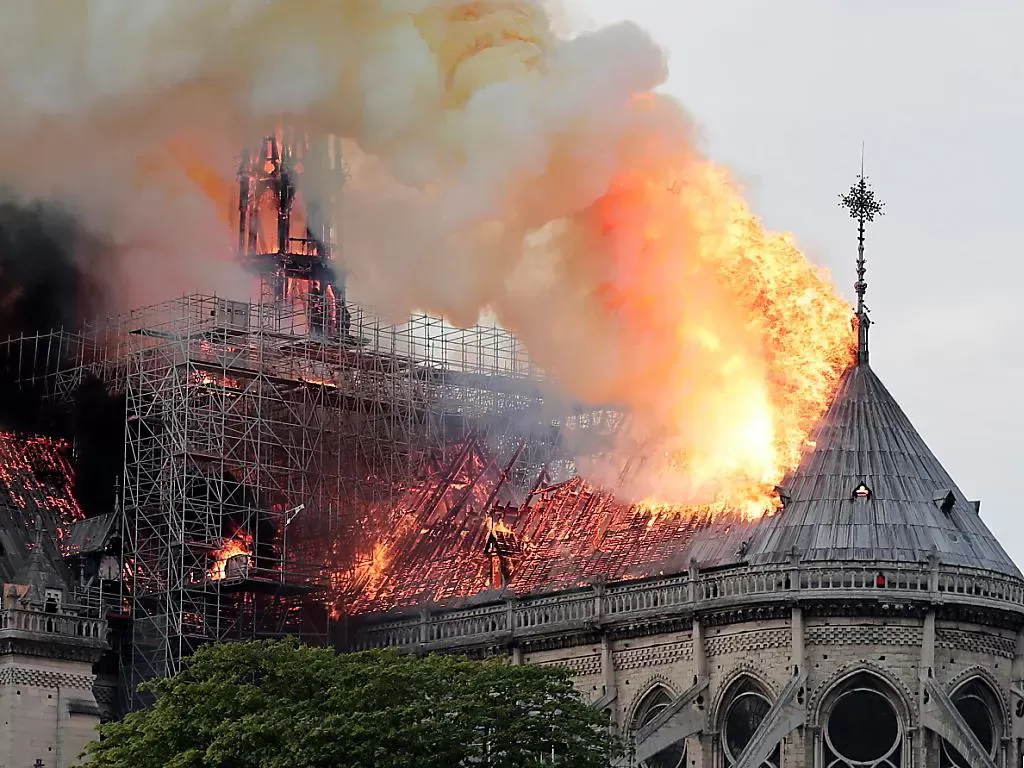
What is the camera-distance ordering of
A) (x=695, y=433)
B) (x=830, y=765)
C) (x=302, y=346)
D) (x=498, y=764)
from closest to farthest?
1. (x=498, y=764)
2. (x=830, y=765)
3. (x=695, y=433)
4. (x=302, y=346)

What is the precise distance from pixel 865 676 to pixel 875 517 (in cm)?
556

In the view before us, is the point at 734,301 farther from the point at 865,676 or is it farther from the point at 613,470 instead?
the point at 865,676

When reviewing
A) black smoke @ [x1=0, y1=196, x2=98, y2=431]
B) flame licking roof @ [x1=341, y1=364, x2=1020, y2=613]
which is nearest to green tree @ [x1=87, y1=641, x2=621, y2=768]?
flame licking roof @ [x1=341, y1=364, x2=1020, y2=613]

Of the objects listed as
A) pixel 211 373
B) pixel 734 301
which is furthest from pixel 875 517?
pixel 211 373

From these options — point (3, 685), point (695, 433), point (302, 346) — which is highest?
point (302, 346)

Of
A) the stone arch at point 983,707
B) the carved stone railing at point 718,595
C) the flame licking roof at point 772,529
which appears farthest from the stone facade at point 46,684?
the stone arch at point 983,707

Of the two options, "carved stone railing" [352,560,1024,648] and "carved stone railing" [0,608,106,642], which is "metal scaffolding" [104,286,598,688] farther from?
"carved stone railing" [352,560,1024,648]

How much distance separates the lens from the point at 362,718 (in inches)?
3381

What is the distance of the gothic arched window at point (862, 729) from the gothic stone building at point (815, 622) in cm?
4

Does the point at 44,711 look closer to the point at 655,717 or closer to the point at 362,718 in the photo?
the point at 655,717

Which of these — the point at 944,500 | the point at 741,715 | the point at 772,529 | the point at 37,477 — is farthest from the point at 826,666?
the point at 37,477

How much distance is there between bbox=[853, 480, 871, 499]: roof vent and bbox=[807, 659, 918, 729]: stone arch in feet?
19.6

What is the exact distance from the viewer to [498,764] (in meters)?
86.6

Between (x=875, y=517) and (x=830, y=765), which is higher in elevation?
(x=875, y=517)
